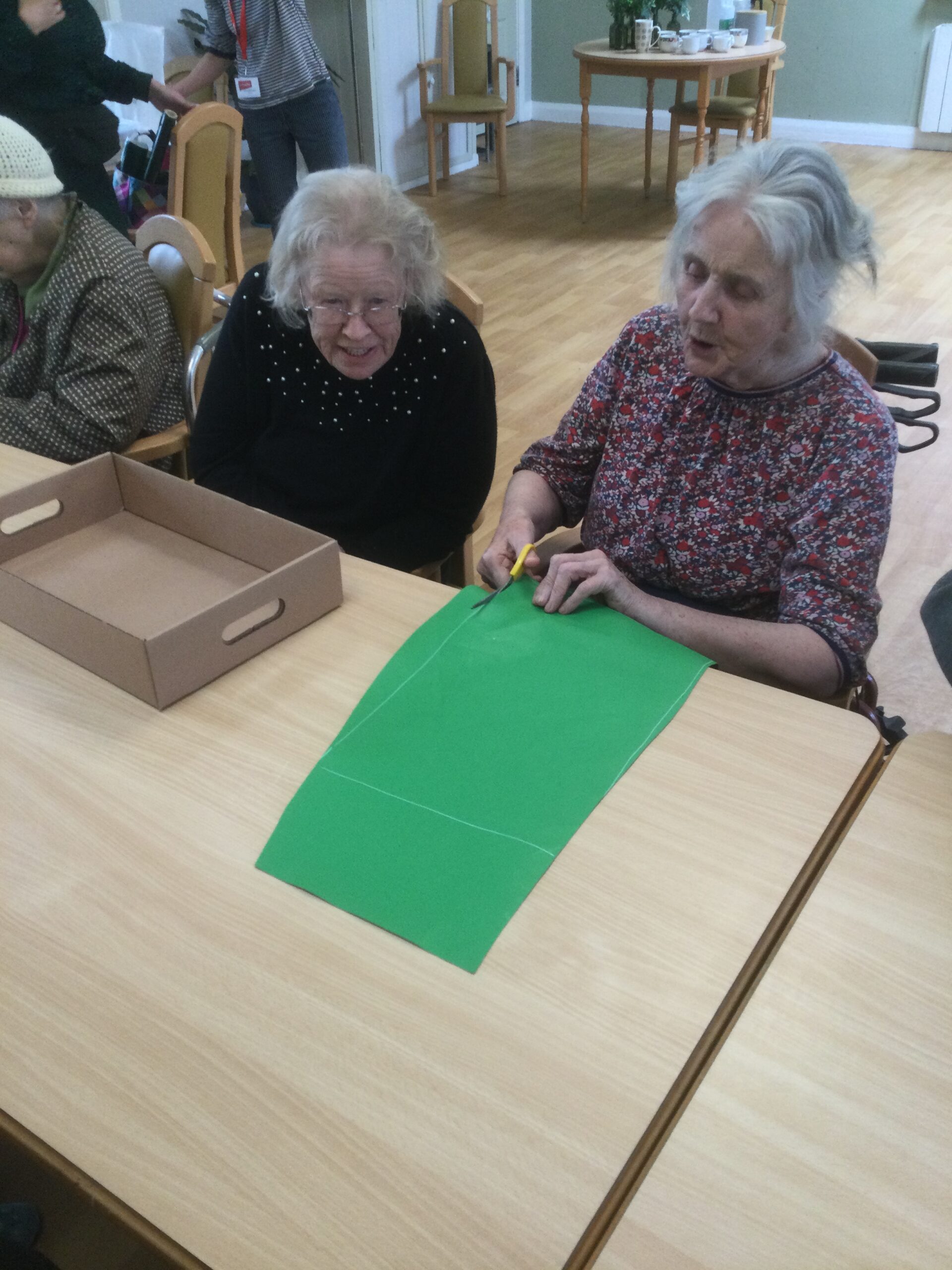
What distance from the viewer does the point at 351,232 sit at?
4.63 feet

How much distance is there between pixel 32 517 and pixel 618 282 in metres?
3.83

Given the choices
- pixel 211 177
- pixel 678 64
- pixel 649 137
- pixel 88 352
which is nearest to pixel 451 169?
pixel 649 137

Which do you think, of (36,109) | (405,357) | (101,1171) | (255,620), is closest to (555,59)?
(36,109)

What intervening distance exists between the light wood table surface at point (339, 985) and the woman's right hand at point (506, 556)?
0.91 ft

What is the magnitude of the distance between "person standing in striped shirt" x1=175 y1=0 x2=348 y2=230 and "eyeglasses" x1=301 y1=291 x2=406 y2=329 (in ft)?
11.1

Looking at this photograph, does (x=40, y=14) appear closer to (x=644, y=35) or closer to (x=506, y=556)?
(x=506, y=556)

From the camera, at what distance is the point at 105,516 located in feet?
4.52

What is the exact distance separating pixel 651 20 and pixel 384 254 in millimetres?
4858

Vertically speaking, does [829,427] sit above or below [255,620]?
above

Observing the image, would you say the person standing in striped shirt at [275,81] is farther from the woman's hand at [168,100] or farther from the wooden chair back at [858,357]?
the wooden chair back at [858,357]

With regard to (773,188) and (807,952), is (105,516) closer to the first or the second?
(773,188)

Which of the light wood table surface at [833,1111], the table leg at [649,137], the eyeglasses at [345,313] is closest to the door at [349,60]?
the table leg at [649,137]

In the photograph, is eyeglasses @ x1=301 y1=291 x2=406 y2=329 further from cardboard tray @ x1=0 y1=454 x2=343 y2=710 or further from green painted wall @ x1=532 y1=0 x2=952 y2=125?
green painted wall @ x1=532 y1=0 x2=952 y2=125

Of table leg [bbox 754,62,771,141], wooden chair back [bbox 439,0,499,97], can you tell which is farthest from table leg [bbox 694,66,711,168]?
wooden chair back [bbox 439,0,499,97]
